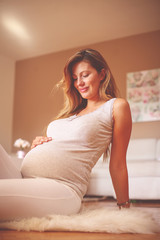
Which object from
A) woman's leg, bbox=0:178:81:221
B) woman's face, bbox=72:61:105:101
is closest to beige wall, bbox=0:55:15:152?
woman's face, bbox=72:61:105:101

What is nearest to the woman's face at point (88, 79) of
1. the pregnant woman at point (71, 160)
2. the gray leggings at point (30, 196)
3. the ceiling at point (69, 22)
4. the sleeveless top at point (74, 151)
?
the pregnant woman at point (71, 160)

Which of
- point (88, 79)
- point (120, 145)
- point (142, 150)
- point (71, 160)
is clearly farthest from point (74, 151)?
point (142, 150)

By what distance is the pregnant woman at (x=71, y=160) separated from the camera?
1000 millimetres

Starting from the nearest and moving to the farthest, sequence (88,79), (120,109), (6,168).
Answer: (6,168) → (120,109) → (88,79)

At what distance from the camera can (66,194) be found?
1085mm

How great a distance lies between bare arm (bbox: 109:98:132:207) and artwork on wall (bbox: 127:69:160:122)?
284cm

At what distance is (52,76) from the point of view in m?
4.98

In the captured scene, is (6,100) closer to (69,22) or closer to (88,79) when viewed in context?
(69,22)

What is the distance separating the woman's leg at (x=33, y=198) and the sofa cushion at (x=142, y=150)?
2400 mm

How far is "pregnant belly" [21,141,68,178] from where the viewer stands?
43.9 inches

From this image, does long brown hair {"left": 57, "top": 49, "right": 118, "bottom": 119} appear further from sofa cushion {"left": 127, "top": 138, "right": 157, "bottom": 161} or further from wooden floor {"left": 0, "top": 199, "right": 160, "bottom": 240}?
sofa cushion {"left": 127, "top": 138, "right": 157, "bottom": 161}

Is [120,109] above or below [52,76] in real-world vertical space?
below

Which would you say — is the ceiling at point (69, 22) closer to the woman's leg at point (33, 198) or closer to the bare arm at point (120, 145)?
the bare arm at point (120, 145)

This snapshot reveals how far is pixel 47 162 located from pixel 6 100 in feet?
14.1
